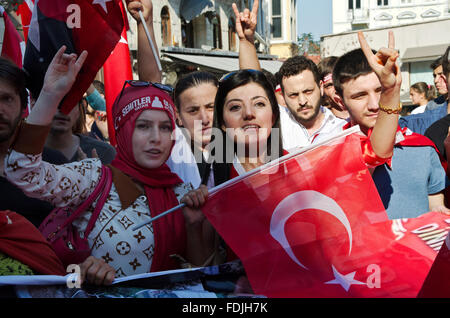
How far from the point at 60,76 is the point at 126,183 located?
0.65 meters

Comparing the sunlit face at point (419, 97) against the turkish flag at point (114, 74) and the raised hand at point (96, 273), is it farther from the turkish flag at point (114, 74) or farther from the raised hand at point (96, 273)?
the raised hand at point (96, 273)

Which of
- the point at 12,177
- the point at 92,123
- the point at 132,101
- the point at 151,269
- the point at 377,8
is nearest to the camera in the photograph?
the point at 12,177

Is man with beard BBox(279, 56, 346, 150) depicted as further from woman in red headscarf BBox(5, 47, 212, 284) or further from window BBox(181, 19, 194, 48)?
window BBox(181, 19, 194, 48)

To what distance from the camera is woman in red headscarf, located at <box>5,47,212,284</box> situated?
2084 millimetres

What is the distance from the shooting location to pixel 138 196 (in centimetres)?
261

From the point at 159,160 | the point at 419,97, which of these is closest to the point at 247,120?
the point at 159,160

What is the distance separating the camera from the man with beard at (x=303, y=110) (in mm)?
4355

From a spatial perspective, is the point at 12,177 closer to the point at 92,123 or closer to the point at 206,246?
the point at 206,246

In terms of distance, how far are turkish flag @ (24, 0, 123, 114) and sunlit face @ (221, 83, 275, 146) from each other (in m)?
0.87

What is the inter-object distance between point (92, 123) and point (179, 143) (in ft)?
12.1

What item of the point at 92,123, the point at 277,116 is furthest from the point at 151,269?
the point at 92,123

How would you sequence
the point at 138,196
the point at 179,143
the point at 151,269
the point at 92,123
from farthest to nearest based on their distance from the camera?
1. the point at 92,123
2. the point at 179,143
3. the point at 138,196
4. the point at 151,269

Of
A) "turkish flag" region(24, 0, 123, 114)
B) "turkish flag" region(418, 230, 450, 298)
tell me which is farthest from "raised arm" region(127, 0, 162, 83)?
"turkish flag" region(418, 230, 450, 298)
